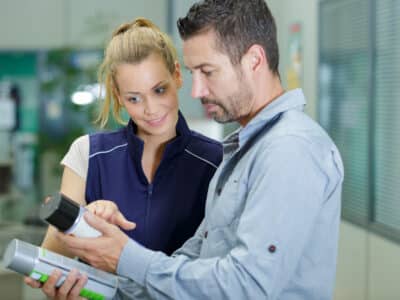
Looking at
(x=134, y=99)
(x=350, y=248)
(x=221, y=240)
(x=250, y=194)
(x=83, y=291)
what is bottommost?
(x=350, y=248)

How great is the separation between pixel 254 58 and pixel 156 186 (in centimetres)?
49

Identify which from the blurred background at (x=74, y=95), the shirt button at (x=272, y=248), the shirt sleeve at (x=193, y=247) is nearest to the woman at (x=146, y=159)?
the shirt sleeve at (x=193, y=247)

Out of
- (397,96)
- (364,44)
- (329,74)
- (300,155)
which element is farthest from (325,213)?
(329,74)

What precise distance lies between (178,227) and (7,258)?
52cm

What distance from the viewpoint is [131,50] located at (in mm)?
1705

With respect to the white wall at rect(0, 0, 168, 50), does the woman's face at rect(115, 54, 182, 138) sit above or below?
below

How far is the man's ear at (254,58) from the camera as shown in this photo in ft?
4.59

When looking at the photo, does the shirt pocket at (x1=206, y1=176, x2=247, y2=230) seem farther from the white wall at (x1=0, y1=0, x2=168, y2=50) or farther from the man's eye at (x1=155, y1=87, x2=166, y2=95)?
the white wall at (x1=0, y1=0, x2=168, y2=50)

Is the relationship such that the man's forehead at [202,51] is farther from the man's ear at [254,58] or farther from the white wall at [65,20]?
the white wall at [65,20]

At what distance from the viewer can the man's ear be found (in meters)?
1.40

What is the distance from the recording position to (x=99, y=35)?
4.18 meters

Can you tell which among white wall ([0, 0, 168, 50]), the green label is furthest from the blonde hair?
white wall ([0, 0, 168, 50])

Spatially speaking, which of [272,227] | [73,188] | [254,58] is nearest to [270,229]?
[272,227]

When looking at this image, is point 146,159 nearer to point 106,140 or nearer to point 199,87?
point 106,140
